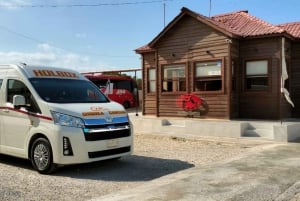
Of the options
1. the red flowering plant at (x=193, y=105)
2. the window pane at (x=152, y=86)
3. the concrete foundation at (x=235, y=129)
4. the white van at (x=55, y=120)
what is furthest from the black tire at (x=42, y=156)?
the window pane at (x=152, y=86)

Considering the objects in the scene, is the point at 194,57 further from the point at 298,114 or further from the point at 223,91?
the point at 298,114

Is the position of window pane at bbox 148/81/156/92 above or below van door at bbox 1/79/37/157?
above

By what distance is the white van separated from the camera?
26.0 feet

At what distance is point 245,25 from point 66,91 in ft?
34.7

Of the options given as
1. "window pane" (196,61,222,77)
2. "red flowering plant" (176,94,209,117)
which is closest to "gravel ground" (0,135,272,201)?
"red flowering plant" (176,94,209,117)

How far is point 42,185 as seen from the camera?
23.8ft

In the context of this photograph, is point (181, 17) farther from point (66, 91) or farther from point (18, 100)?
point (18, 100)

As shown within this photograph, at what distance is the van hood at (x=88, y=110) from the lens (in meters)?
8.02

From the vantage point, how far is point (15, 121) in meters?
8.85

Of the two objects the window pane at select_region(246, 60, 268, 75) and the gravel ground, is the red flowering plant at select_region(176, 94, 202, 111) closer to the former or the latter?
the window pane at select_region(246, 60, 268, 75)

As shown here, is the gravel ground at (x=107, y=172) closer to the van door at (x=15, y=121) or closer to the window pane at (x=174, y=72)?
the van door at (x=15, y=121)

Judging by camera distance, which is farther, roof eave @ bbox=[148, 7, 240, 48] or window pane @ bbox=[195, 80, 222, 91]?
window pane @ bbox=[195, 80, 222, 91]

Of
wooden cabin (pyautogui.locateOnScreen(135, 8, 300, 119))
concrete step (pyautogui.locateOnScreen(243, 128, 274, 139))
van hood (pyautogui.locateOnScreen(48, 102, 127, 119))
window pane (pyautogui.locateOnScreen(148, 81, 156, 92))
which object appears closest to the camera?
van hood (pyautogui.locateOnScreen(48, 102, 127, 119))

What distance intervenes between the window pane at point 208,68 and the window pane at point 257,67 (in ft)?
3.99
